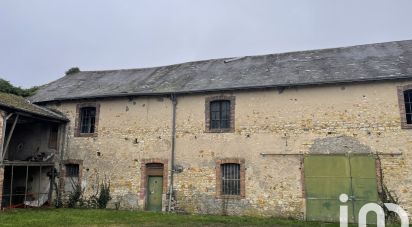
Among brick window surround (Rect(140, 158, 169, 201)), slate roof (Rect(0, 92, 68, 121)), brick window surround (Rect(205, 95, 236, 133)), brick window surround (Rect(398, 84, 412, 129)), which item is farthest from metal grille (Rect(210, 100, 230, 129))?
slate roof (Rect(0, 92, 68, 121))

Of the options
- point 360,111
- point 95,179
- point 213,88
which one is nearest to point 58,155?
point 95,179

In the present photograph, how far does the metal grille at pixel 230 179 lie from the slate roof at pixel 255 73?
319 centimetres

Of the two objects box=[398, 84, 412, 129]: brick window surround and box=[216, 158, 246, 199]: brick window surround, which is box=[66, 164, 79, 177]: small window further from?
box=[398, 84, 412, 129]: brick window surround

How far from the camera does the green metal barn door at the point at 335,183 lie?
12859 mm

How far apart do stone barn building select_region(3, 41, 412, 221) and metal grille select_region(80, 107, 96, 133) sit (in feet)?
0.18

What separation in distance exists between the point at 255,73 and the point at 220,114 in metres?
2.56

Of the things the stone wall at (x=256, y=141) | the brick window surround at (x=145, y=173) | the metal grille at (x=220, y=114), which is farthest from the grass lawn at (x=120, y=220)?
the metal grille at (x=220, y=114)

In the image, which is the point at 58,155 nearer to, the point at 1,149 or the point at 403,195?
the point at 1,149

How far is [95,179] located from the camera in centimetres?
1625

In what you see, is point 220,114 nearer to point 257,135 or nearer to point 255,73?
point 257,135

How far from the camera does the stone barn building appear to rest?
13.0 metres

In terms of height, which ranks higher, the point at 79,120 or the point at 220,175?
the point at 79,120

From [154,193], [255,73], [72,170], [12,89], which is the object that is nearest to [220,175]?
[154,193]

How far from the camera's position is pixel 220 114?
15.1 metres
